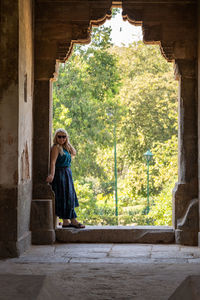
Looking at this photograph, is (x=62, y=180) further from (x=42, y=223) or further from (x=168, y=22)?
(x=168, y=22)

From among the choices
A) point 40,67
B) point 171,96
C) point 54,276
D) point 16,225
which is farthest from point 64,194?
point 171,96

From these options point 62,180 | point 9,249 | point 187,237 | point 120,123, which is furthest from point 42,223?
point 120,123

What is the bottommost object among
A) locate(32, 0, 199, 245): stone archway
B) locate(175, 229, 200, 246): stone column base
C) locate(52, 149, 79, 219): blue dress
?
locate(175, 229, 200, 246): stone column base

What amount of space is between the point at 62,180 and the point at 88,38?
→ 2.21m

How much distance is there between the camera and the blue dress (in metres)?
7.29

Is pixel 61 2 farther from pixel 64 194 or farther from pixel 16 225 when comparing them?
pixel 16 225

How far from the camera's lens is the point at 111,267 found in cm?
515

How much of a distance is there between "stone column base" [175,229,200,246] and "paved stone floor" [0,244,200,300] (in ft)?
0.72

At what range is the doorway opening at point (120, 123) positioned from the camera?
48.4ft

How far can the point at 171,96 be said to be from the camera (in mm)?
18500

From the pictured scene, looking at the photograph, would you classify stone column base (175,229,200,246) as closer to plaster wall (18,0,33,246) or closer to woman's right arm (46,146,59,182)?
woman's right arm (46,146,59,182)

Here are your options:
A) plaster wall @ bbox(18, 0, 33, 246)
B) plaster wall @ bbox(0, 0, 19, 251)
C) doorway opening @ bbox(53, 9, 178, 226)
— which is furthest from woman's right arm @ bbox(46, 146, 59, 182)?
doorway opening @ bbox(53, 9, 178, 226)

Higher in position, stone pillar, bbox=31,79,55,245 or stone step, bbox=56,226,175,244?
stone pillar, bbox=31,79,55,245

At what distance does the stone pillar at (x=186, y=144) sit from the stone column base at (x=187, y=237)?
117 millimetres
